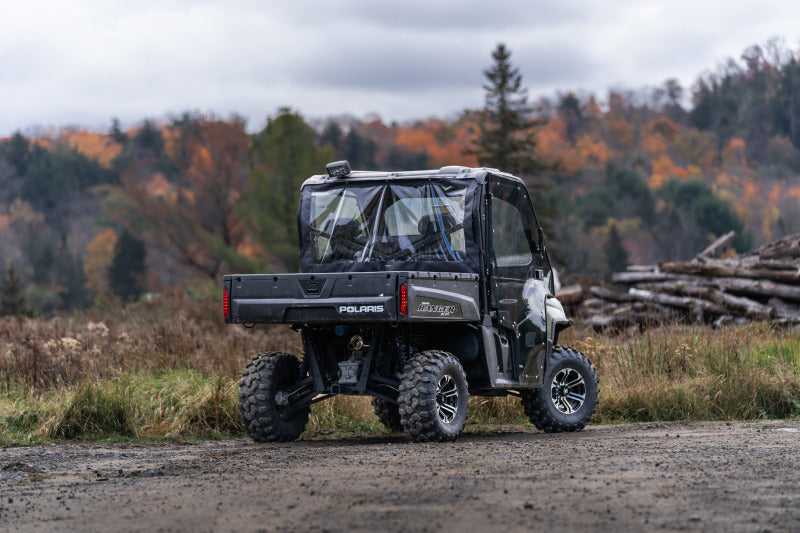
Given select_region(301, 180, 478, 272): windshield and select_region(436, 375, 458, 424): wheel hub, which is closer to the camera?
select_region(436, 375, 458, 424): wheel hub

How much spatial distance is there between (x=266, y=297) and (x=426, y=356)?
159 cm

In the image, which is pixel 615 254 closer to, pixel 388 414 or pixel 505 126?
pixel 505 126

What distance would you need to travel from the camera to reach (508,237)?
11.7m

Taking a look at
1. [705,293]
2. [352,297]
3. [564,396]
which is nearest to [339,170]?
[352,297]

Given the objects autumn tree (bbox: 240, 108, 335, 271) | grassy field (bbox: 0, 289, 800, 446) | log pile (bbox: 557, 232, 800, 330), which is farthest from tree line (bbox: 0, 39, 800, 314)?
grassy field (bbox: 0, 289, 800, 446)

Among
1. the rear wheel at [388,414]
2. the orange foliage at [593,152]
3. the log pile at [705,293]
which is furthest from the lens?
the orange foliage at [593,152]

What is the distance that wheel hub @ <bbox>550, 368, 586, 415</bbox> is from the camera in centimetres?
1237

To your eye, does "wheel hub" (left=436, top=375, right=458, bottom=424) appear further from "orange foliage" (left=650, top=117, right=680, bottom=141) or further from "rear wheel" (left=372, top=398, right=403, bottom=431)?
"orange foliage" (left=650, top=117, right=680, bottom=141)

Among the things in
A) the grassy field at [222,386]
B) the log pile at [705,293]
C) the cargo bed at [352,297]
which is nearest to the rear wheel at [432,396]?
the cargo bed at [352,297]

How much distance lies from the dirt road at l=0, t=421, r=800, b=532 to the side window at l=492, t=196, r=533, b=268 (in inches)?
77.4

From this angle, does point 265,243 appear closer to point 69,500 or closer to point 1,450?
point 1,450

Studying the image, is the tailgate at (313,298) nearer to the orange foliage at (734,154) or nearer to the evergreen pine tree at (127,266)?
the evergreen pine tree at (127,266)

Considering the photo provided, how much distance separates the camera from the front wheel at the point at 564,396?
1210 centimetres

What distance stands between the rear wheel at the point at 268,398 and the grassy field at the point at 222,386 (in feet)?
4.77
